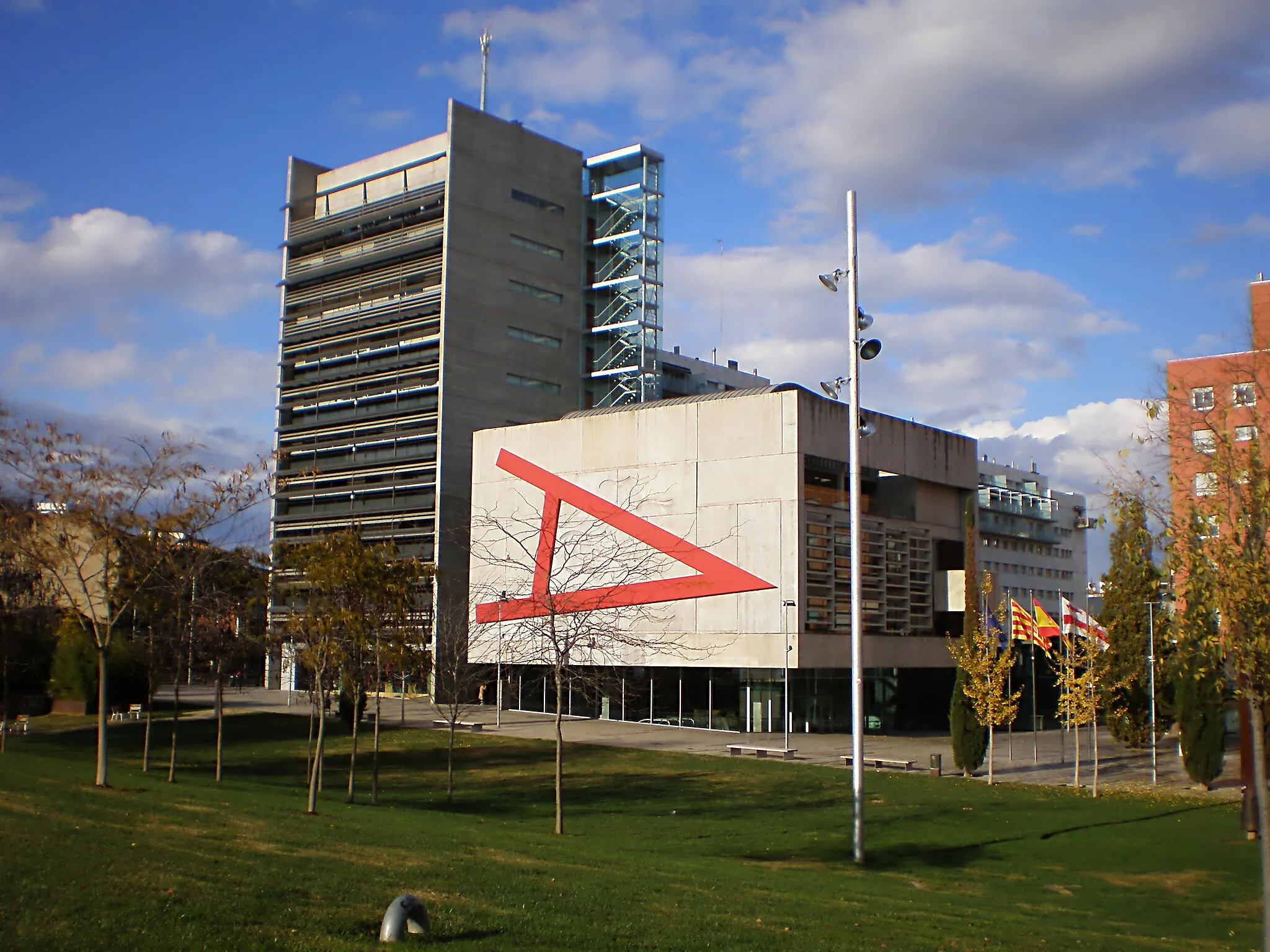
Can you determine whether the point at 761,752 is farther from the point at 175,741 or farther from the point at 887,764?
the point at 175,741

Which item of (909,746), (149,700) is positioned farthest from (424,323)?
(149,700)

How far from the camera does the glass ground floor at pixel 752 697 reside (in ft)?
172

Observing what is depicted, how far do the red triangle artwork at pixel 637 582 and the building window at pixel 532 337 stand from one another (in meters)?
23.4

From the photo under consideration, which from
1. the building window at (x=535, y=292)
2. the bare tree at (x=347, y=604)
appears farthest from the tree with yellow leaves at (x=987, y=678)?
the building window at (x=535, y=292)

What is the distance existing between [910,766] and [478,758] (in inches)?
599

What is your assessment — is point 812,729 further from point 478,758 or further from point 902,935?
point 902,935

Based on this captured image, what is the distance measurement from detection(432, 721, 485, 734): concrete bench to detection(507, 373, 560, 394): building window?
32617mm

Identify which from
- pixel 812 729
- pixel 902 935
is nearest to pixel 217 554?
pixel 902 935

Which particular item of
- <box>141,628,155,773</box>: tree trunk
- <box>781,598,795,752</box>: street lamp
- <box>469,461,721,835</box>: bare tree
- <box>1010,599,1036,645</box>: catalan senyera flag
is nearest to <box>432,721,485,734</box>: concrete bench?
<box>469,461,721,835</box>: bare tree

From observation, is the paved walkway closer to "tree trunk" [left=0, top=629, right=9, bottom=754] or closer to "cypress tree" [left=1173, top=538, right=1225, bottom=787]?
"cypress tree" [left=1173, top=538, right=1225, bottom=787]

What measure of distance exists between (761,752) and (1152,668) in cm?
1477

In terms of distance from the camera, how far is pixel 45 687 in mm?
62812

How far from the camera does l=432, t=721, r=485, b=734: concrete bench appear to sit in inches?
1932

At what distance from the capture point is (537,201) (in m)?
82.7
